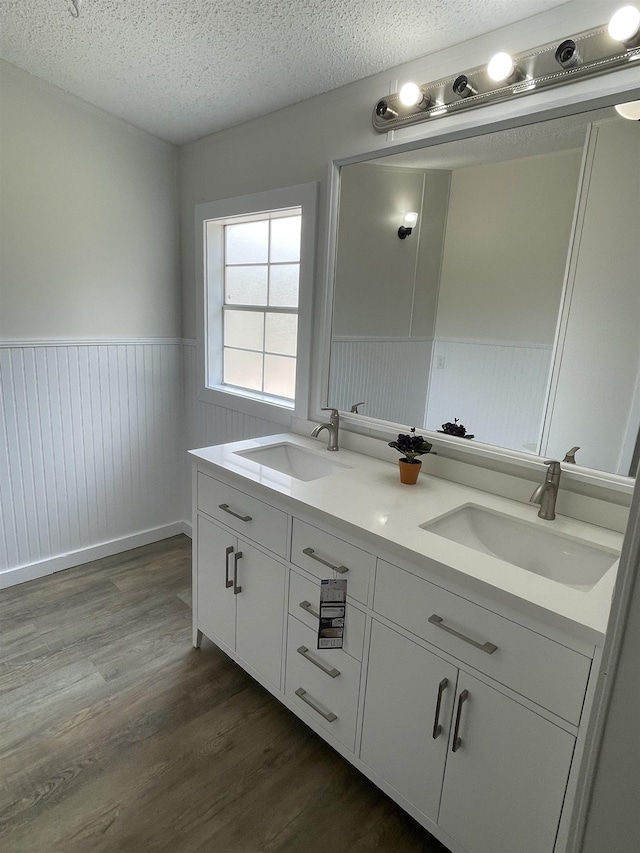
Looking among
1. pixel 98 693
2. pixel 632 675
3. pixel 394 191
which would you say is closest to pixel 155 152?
pixel 394 191

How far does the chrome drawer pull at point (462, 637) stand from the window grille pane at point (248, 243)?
203cm

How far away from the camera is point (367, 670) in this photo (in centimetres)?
144

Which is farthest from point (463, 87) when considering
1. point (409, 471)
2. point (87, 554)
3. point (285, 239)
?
point (87, 554)

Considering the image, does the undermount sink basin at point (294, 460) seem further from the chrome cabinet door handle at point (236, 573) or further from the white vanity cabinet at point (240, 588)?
the chrome cabinet door handle at point (236, 573)

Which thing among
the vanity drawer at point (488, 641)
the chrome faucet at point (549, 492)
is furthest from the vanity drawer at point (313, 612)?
the chrome faucet at point (549, 492)

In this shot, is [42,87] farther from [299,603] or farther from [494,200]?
[299,603]

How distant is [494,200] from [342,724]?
1.74 m

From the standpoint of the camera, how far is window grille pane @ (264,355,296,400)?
8.32 ft

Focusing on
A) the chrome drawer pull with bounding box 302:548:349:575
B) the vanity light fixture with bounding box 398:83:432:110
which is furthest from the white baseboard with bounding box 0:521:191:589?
the vanity light fixture with bounding box 398:83:432:110

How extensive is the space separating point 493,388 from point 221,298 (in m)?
1.79

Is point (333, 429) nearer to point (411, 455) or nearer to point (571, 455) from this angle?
point (411, 455)

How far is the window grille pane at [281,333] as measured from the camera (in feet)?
8.25

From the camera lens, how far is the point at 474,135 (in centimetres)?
161

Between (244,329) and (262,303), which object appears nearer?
(262,303)
